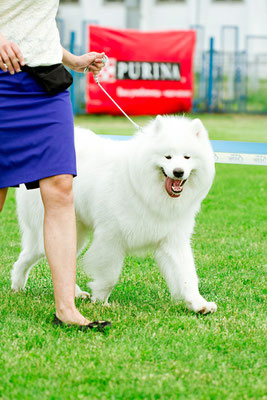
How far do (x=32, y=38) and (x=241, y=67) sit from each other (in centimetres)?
1989

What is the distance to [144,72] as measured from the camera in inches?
742

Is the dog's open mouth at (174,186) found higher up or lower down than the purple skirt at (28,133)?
lower down

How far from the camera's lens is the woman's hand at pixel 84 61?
3.89 m

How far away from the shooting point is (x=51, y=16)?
10.9 ft

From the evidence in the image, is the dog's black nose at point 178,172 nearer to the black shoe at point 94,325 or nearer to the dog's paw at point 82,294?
the black shoe at point 94,325

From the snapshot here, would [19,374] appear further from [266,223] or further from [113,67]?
[113,67]

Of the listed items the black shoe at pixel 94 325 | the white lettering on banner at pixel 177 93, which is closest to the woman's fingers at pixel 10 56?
the black shoe at pixel 94 325

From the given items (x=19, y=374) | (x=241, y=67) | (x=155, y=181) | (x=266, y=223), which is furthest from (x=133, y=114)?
(x=19, y=374)

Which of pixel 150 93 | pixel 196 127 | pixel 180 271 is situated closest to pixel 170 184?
pixel 196 127

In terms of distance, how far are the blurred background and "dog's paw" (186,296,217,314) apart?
15021mm

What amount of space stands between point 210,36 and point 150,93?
418 inches

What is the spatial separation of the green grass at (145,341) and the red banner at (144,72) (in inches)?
523

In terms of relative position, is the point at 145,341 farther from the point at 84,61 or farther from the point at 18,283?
the point at 84,61

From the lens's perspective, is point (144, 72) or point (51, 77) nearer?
point (51, 77)
